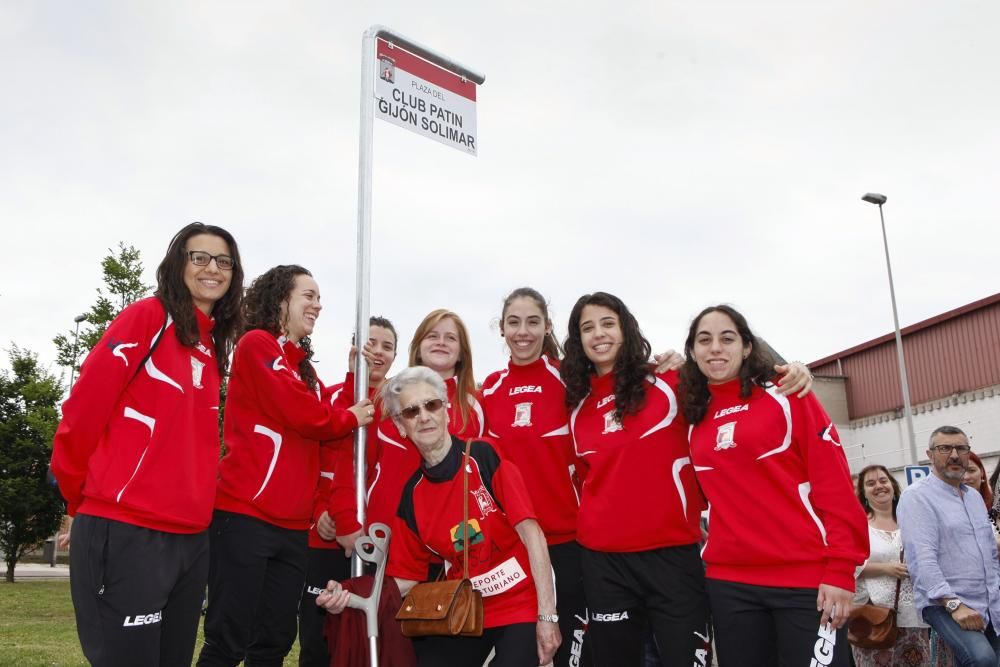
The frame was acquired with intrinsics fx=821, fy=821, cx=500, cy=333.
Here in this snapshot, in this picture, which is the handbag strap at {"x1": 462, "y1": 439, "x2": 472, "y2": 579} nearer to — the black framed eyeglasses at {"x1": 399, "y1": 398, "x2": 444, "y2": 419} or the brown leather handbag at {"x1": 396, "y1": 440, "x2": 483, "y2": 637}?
the brown leather handbag at {"x1": 396, "y1": 440, "x2": 483, "y2": 637}

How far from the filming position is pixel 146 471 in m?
3.46

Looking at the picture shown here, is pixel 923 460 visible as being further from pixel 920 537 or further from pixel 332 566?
pixel 332 566

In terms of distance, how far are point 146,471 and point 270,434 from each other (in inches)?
49.5

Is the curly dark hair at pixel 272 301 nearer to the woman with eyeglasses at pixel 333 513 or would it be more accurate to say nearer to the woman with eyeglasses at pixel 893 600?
the woman with eyeglasses at pixel 333 513

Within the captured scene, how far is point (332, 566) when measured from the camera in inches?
220

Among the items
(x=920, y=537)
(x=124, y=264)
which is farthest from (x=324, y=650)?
(x=124, y=264)

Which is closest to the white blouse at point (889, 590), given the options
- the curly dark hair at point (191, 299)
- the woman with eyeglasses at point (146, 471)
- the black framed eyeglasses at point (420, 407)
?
the black framed eyeglasses at point (420, 407)

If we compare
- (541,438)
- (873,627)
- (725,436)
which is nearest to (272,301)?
(541,438)

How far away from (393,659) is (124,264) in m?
26.5

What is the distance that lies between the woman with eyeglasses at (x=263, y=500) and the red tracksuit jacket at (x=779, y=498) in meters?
2.01

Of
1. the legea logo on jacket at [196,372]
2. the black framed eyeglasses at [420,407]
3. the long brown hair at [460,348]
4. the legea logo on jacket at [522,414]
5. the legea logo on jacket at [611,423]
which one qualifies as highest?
the long brown hair at [460,348]

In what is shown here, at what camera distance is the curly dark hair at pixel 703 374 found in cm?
432

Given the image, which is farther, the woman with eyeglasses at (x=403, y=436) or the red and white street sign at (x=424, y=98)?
the red and white street sign at (x=424, y=98)

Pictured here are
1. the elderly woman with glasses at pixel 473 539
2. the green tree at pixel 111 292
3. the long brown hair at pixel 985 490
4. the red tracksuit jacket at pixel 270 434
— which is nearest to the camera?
the elderly woman with glasses at pixel 473 539
